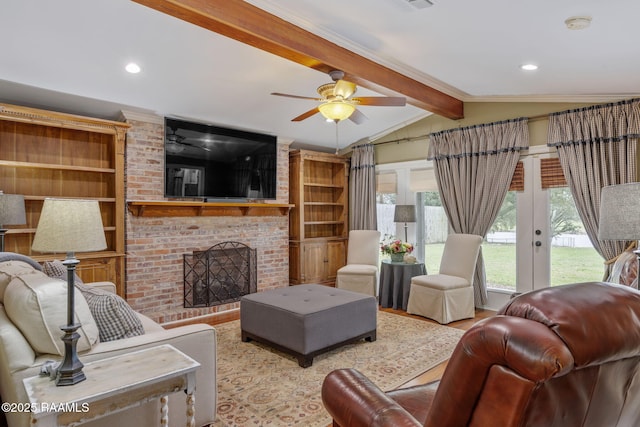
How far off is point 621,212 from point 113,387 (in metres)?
2.40

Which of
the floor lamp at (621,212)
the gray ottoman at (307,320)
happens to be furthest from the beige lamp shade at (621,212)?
the gray ottoman at (307,320)

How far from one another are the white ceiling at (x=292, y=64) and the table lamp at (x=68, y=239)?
1.82 meters

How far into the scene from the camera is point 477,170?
490 centimetres

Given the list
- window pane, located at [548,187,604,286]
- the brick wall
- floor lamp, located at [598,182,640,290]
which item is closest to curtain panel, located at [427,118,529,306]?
window pane, located at [548,187,604,286]

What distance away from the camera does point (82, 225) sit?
5.17 feet

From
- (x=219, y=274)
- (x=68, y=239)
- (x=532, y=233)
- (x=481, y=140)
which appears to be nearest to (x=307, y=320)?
(x=68, y=239)

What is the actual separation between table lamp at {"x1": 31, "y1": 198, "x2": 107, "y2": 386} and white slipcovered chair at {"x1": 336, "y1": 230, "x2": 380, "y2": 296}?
156 inches

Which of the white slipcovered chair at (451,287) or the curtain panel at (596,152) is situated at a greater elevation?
the curtain panel at (596,152)

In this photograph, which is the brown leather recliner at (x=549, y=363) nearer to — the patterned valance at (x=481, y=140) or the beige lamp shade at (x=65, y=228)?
the beige lamp shade at (x=65, y=228)

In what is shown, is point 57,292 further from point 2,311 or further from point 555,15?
point 555,15

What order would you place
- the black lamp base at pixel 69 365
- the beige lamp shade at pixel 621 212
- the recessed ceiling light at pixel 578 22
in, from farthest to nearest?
1. the recessed ceiling light at pixel 578 22
2. the beige lamp shade at pixel 621 212
3. the black lamp base at pixel 69 365

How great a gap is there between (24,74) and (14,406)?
9.81 ft

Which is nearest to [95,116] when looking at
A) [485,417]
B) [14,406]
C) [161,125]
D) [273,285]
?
[161,125]

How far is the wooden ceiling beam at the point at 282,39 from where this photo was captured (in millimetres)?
2426
